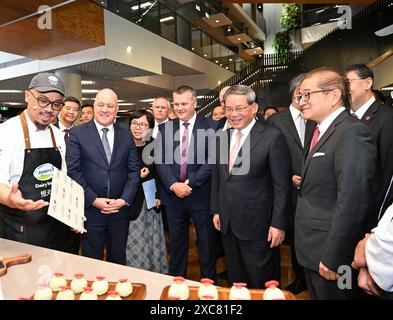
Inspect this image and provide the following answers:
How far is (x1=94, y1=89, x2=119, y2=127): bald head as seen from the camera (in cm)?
273

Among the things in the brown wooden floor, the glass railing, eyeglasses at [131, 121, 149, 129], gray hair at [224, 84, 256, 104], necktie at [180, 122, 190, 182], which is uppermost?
the glass railing

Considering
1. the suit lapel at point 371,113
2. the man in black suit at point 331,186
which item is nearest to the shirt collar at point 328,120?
the man in black suit at point 331,186

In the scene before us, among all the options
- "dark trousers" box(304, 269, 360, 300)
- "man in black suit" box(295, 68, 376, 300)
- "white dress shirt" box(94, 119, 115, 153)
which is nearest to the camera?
"man in black suit" box(295, 68, 376, 300)

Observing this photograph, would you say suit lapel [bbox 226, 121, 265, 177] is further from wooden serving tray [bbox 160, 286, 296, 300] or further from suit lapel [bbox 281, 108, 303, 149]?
wooden serving tray [bbox 160, 286, 296, 300]

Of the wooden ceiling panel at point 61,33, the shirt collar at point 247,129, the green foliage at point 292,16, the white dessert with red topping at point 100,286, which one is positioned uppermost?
the green foliage at point 292,16

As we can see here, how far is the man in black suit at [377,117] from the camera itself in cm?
236

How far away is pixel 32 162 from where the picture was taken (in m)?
2.05

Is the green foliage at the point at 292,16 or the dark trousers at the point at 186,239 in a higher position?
the green foliage at the point at 292,16

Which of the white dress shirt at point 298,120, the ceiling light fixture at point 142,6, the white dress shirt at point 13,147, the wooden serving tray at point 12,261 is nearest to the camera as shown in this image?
the wooden serving tray at point 12,261

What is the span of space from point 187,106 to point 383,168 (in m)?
1.57

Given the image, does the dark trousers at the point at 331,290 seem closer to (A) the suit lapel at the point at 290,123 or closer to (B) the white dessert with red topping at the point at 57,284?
(B) the white dessert with red topping at the point at 57,284

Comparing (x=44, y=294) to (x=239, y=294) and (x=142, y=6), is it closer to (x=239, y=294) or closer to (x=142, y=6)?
(x=239, y=294)

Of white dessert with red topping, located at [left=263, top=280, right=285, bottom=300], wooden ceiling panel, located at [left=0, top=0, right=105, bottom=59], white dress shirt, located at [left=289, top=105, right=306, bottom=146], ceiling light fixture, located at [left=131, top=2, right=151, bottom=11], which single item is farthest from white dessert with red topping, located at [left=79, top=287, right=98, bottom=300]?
ceiling light fixture, located at [left=131, top=2, right=151, bottom=11]

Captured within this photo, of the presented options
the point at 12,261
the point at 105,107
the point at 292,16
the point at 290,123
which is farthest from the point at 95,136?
the point at 292,16
